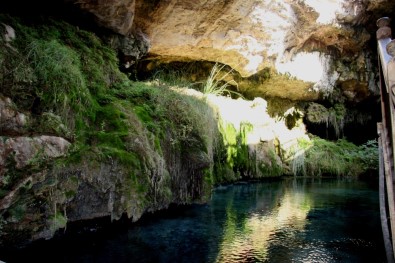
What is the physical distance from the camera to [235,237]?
4000 millimetres

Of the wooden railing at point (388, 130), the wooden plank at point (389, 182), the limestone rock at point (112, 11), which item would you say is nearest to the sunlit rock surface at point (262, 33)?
the limestone rock at point (112, 11)

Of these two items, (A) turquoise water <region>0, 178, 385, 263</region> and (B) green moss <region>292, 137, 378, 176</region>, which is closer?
(A) turquoise water <region>0, 178, 385, 263</region>

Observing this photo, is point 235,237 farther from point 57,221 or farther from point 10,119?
point 10,119

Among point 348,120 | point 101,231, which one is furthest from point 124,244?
point 348,120

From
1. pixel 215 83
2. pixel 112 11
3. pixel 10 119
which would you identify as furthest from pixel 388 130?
pixel 215 83

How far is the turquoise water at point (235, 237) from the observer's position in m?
3.28

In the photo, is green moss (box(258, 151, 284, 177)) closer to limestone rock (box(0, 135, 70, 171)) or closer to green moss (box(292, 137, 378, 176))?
green moss (box(292, 137, 378, 176))

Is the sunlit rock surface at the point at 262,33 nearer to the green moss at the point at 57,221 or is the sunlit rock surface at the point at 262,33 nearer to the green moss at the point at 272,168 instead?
the green moss at the point at 272,168

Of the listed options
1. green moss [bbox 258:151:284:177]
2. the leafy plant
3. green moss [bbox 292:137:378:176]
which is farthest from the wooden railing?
green moss [bbox 292:137:378:176]

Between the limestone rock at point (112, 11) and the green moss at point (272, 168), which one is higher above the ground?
the limestone rock at point (112, 11)

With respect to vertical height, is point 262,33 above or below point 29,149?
above

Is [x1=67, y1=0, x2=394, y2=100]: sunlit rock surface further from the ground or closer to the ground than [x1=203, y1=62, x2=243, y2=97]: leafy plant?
further from the ground

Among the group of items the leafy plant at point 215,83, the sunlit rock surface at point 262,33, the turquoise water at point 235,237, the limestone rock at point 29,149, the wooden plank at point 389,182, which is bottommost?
the turquoise water at point 235,237

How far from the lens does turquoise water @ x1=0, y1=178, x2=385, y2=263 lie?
3279mm
